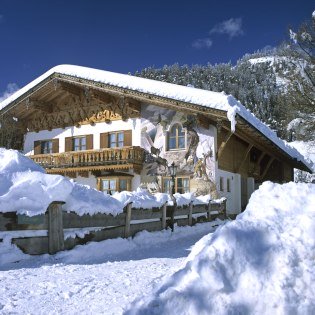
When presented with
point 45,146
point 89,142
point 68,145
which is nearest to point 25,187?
point 89,142

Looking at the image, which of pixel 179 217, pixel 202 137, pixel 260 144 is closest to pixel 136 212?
pixel 179 217

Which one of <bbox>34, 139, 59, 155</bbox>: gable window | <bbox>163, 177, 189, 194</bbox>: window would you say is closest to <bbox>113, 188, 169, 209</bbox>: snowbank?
<bbox>163, 177, 189, 194</bbox>: window

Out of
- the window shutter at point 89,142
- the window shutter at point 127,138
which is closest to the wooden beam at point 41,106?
the window shutter at point 89,142

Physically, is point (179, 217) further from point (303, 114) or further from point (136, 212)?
point (303, 114)

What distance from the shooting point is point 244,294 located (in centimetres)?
359

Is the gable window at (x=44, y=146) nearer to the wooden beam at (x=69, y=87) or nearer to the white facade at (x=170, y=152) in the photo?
the white facade at (x=170, y=152)

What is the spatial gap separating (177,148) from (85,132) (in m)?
6.20

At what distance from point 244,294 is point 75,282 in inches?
118

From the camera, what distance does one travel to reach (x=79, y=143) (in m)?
23.9

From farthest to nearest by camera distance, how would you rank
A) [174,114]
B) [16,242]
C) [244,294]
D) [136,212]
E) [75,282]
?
[174,114] < [136,212] < [16,242] < [75,282] < [244,294]

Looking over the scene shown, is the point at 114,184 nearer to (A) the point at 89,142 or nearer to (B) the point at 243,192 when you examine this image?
(A) the point at 89,142

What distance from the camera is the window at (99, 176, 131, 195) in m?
21.4

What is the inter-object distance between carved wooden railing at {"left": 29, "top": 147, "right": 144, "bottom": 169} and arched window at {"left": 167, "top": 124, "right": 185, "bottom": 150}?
5.26 ft

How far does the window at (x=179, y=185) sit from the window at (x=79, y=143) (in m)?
5.98
